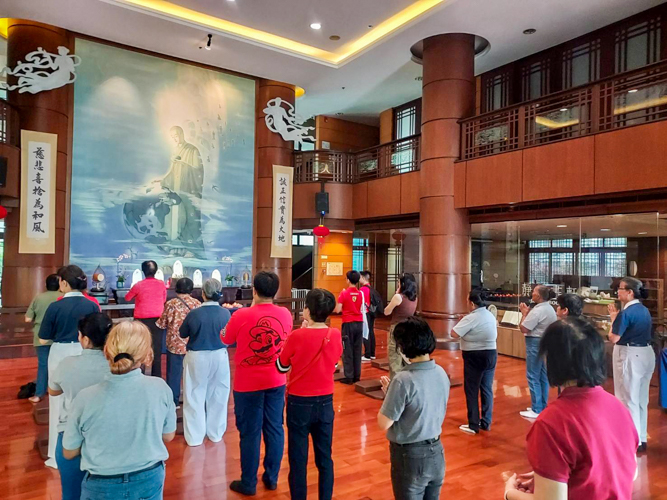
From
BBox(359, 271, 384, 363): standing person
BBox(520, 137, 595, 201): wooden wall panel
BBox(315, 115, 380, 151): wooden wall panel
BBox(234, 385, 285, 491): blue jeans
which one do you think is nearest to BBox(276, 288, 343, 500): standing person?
BBox(234, 385, 285, 491): blue jeans

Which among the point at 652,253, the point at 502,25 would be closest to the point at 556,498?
the point at 652,253

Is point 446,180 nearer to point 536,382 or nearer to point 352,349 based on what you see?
point 352,349

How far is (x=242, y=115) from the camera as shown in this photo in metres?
10.4

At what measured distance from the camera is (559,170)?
6.84 metres

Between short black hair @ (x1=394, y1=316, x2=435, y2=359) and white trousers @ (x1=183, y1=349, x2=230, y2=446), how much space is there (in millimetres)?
2156

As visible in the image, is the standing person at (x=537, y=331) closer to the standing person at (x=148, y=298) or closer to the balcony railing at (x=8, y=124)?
the standing person at (x=148, y=298)

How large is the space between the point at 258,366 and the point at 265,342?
Result: 153 mm

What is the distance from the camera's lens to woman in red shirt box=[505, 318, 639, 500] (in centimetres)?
120

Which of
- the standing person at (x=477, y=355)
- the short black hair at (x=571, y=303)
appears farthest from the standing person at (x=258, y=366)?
the short black hair at (x=571, y=303)

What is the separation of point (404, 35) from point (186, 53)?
4362mm

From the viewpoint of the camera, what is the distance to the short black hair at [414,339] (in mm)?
2053

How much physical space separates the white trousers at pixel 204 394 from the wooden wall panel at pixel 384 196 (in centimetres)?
682

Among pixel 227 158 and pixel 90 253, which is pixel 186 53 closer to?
pixel 227 158

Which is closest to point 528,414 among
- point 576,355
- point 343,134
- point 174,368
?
point 174,368
